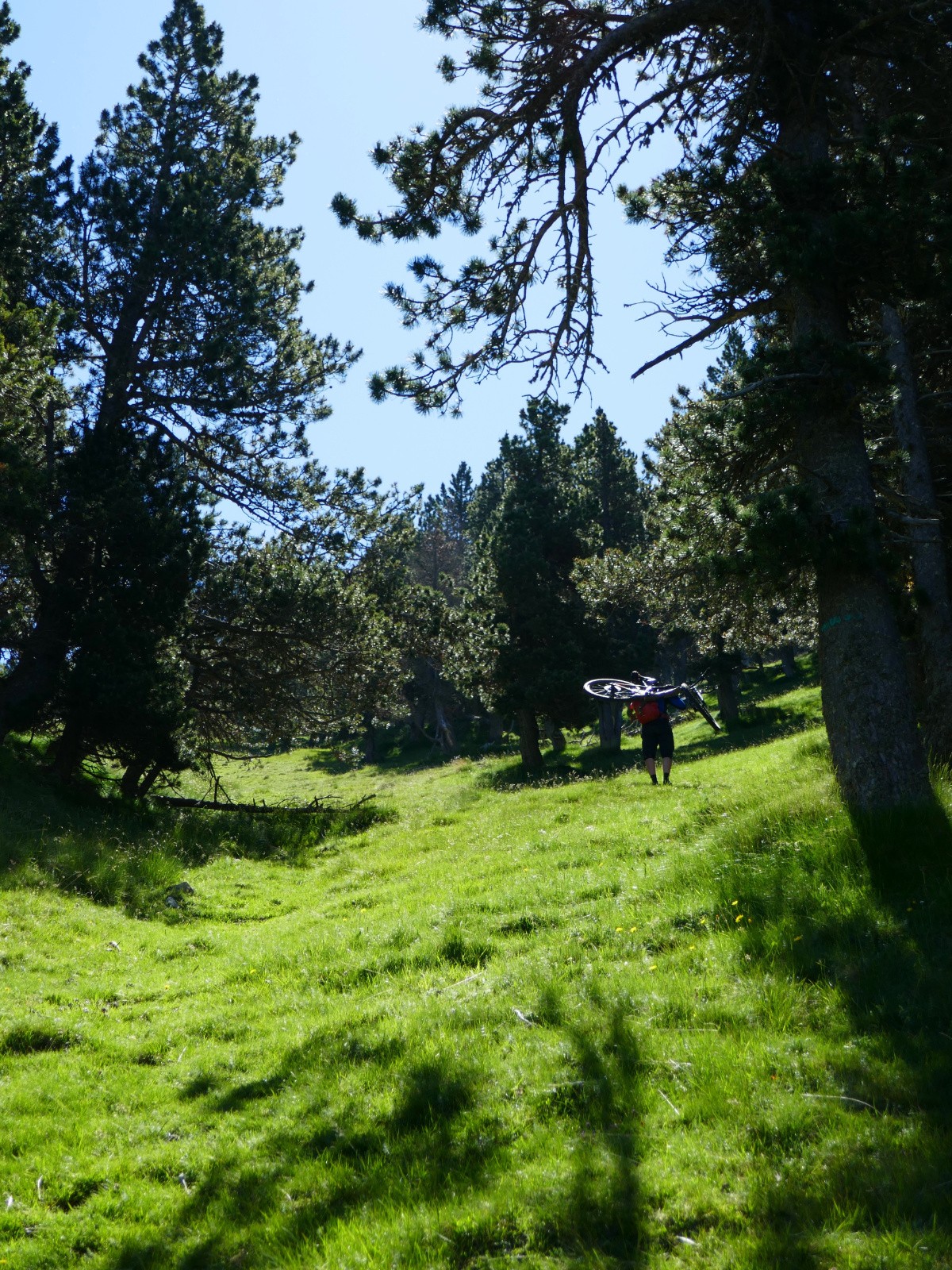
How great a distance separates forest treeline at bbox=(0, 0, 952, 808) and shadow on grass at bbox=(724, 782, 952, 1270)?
77 cm

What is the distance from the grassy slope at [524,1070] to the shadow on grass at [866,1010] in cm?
2

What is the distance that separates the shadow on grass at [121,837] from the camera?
12.0m

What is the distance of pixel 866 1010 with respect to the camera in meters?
4.98

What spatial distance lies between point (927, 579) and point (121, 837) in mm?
13554

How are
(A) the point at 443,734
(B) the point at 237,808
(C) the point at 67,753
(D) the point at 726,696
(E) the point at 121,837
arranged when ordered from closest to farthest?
(E) the point at 121,837 → (C) the point at 67,753 → (B) the point at 237,808 → (D) the point at 726,696 → (A) the point at 443,734

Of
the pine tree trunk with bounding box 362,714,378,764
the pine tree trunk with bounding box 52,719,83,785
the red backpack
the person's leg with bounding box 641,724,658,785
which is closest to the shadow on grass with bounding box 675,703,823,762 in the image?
the person's leg with bounding box 641,724,658,785

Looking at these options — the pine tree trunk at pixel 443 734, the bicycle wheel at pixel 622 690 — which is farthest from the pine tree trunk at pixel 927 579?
the pine tree trunk at pixel 443 734

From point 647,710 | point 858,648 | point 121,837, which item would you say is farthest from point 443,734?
point 858,648

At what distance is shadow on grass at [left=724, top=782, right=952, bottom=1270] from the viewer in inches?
135

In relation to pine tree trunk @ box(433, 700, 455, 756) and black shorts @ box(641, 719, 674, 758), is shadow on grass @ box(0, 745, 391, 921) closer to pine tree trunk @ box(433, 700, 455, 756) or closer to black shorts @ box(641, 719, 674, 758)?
black shorts @ box(641, 719, 674, 758)

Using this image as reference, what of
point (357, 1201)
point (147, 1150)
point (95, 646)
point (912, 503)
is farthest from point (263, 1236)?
point (95, 646)

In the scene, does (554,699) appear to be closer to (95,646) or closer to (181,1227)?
(95,646)

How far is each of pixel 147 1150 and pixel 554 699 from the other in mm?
27080

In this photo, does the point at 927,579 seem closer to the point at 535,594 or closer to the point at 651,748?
the point at 651,748
